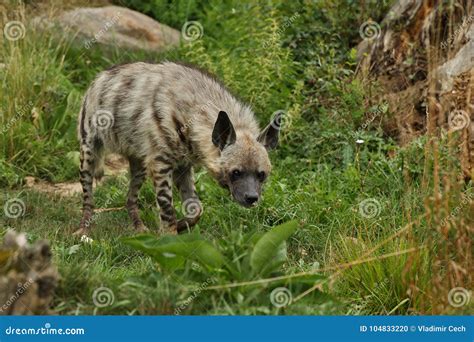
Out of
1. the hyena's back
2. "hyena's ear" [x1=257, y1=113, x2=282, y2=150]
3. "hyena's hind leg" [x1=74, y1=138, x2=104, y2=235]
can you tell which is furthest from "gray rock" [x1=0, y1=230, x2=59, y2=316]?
"hyena's hind leg" [x1=74, y1=138, x2=104, y2=235]

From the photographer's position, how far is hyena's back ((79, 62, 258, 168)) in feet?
26.8

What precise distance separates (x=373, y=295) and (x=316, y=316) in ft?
3.74

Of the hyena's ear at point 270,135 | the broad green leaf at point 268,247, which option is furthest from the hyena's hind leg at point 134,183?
the broad green leaf at point 268,247

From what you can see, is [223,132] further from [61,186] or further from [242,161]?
[61,186]

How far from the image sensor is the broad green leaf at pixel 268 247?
5598 millimetres

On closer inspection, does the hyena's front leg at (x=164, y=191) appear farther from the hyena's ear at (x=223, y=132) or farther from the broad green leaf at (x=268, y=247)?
the broad green leaf at (x=268, y=247)

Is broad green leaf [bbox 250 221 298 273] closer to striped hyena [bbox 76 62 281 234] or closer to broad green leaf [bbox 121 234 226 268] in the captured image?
broad green leaf [bbox 121 234 226 268]

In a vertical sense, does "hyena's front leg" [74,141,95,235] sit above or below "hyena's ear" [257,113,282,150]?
below

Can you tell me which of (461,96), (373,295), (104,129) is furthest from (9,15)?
(373,295)

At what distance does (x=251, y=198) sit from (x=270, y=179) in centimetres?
124

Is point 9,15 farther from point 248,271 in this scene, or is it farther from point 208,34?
point 248,271

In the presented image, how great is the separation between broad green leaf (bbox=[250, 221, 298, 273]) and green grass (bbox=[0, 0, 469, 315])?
0.12 m

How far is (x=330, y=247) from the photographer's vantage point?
695cm

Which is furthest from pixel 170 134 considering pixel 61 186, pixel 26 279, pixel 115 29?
pixel 115 29
